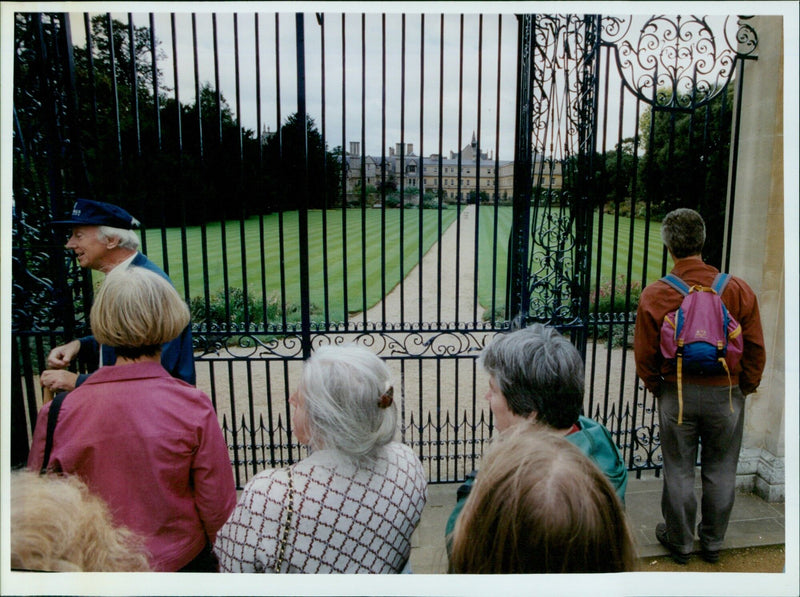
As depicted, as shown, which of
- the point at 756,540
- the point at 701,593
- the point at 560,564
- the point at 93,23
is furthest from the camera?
the point at 93,23

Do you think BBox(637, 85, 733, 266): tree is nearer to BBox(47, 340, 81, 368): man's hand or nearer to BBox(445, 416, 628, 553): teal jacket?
BBox(445, 416, 628, 553): teal jacket

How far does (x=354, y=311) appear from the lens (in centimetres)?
1233

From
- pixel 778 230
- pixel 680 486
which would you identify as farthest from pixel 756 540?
pixel 778 230

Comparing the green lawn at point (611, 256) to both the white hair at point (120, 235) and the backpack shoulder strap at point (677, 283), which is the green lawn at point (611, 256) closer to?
the backpack shoulder strap at point (677, 283)

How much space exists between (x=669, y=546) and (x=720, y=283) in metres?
1.60

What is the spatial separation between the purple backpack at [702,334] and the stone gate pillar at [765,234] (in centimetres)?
91

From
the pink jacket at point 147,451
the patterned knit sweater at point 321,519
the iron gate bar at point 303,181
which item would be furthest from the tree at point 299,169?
the patterned knit sweater at point 321,519

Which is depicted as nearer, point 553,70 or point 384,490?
point 384,490

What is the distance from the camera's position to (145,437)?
65.5 inches

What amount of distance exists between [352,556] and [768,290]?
10.9 ft

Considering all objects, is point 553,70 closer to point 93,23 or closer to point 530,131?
point 530,131

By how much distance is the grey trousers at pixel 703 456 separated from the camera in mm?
2902

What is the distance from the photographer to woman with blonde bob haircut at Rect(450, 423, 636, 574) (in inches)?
A: 45.3

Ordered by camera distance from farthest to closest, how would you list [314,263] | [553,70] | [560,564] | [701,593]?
[314,263] → [553,70] → [701,593] → [560,564]
